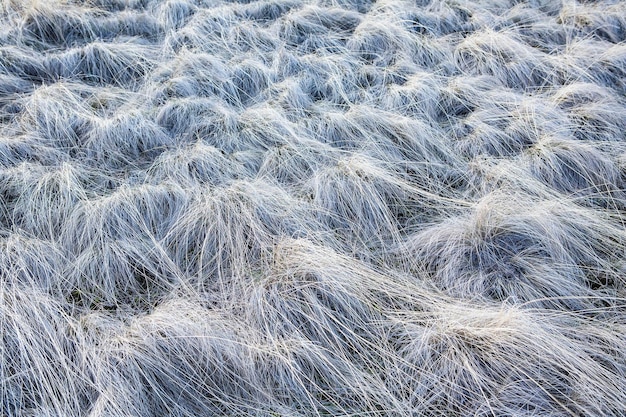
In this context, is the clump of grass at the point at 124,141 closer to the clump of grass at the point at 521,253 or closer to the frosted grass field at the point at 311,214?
the frosted grass field at the point at 311,214

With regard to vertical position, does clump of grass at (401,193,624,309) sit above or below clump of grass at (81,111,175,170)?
below

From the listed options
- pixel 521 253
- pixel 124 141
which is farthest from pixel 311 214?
pixel 124 141

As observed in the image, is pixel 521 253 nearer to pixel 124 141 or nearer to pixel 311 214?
pixel 311 214

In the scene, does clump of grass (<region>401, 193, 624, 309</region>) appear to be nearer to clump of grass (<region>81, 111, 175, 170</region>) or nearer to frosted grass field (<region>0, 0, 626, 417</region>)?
frosted grass field (<region>0, 0, 626, 417</region>)

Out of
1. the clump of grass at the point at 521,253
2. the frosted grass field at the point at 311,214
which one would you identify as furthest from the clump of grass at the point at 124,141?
the clump of grass at the point at 521,253

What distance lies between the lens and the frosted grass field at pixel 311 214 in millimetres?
2070

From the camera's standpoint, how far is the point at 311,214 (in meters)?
2.87

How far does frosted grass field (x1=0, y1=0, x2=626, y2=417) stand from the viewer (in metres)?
2.07

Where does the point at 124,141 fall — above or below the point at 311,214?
above

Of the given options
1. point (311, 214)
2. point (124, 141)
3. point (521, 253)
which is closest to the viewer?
point (521, 253)

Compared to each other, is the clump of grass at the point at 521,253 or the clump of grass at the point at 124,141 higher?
the clump of grass at the point at 124,141

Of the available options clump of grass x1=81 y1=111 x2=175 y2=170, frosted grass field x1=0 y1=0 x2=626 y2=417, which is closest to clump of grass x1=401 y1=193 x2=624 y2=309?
frosted grass field x1=0 y1=0 x2=626 y2=417

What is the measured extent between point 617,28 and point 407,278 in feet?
12.2

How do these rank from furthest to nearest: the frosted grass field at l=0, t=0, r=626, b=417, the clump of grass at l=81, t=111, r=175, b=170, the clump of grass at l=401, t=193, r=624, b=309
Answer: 1. the clump of grass at l=81, t=111, r=175, b=170
2. the clump of grass at l=401, t=193, r=624, b=309
3. the frosted grass field at l=0, t=0, r=626, b=417
